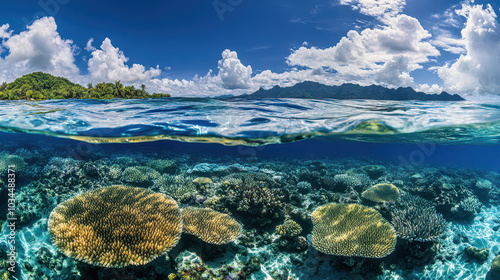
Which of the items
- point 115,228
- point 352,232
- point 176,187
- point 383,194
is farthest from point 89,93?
point 383,194

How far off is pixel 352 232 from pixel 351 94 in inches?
577

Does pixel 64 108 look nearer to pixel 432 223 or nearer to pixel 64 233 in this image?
pixel 64 233

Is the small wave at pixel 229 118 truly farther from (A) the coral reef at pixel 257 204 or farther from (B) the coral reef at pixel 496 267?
(B) the coral reef at pixel 496 267

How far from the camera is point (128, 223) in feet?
15.7

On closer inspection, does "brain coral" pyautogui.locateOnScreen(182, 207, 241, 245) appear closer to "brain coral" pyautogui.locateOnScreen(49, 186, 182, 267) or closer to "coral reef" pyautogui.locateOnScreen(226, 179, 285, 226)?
"brain coral" pyautogui.locateOnScreen(49, 186, 182, 267)

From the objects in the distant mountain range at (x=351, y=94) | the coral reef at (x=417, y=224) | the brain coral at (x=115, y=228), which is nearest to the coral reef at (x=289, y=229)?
the coral reef at (x=417, y=224)

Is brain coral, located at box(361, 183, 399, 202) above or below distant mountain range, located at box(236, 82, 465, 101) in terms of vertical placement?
below

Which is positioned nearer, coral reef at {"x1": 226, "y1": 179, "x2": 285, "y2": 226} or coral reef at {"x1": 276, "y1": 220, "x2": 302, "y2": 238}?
coral reef at {"x1": 276, "y1": 220, "x2": 302, "y2": 238}

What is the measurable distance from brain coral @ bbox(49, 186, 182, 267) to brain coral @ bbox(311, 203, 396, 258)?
13.8 ft

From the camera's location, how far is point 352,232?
6234 mm

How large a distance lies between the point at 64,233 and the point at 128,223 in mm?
1182

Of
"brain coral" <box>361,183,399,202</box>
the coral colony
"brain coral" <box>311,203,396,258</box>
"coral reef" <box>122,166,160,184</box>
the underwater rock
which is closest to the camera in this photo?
the coral colony

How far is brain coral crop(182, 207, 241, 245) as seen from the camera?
5.78 m

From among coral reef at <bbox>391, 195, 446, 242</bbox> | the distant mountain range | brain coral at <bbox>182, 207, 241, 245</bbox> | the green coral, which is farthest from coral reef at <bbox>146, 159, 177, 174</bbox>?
coral reef at <bbox>391, 195, 446, 242</bbox>
